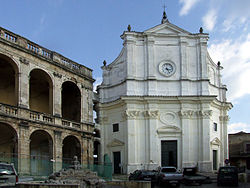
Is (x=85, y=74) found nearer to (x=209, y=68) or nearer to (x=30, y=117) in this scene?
(x=30, y=117)

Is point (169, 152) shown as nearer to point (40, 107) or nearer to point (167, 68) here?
point (167, 68)

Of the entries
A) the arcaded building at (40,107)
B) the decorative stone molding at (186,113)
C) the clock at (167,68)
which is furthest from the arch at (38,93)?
the decorative stone molding at (186,113)

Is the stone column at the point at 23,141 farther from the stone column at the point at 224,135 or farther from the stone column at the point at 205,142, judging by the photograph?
the stone column at the point at 224,135

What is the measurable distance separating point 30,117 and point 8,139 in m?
4.08

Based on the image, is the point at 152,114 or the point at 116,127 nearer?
the point at 152,114

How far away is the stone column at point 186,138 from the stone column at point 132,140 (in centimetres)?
436

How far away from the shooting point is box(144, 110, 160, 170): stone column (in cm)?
3700

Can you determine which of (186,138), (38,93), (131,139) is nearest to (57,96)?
(38,93)

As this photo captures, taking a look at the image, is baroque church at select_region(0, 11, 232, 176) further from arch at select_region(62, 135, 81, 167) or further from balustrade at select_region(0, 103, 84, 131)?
balustrade at select_region(0, 103, 84, 131)

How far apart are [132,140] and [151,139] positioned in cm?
175

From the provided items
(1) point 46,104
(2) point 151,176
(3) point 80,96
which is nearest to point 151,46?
(3) point 80,96

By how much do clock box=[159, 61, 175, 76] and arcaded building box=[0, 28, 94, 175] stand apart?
23.5 feet

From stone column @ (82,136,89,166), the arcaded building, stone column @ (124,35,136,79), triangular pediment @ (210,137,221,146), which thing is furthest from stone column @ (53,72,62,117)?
triangular pediment @ (210,137,221,146)

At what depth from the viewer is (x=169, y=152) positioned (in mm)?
38031
